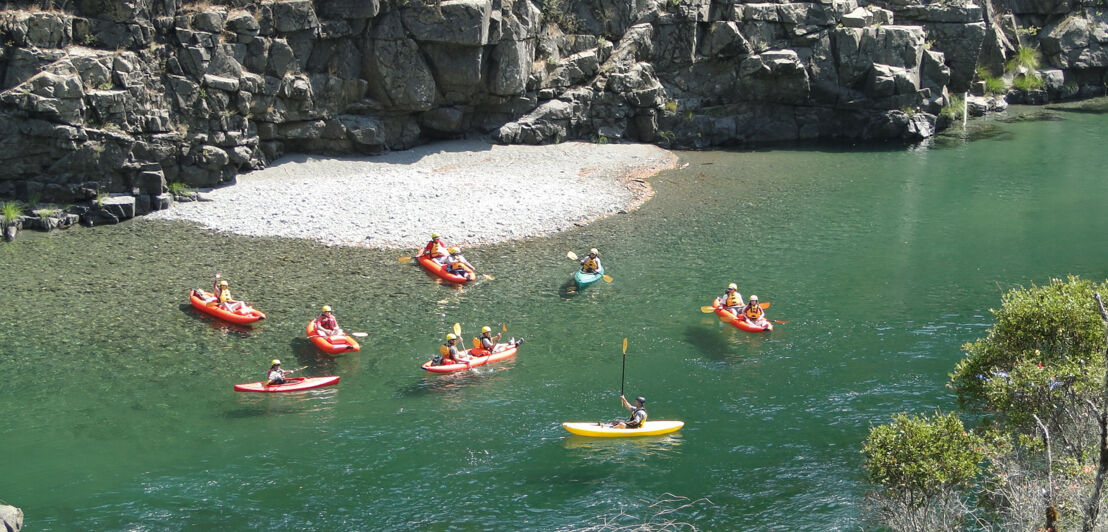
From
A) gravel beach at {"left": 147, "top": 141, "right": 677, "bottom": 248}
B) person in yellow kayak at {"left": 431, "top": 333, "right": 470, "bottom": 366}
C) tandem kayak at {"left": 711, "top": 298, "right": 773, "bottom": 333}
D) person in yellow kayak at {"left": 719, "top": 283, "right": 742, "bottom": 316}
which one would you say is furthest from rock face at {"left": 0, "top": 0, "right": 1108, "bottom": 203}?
tandem kayak at {"left": 711, "top": 298, "right": 773, "bottom": 333}

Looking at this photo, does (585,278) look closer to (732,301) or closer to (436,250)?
(732,301)

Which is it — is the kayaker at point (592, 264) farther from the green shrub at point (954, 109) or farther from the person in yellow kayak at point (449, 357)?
the green shrub at point (954, 109)

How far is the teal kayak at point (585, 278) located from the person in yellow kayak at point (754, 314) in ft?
18.2

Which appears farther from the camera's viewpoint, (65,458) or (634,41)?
(634,41)

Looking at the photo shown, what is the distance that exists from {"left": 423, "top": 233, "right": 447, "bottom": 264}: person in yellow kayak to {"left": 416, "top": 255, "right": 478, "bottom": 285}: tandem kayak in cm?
20

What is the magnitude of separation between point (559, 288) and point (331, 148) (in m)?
19.2

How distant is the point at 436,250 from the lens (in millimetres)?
32156

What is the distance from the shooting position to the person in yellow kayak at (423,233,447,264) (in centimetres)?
3189

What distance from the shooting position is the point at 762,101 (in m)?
52.3

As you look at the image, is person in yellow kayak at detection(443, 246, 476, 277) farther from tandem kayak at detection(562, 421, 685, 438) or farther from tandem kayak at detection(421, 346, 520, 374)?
tandem kayak at detection(562, 421, 685, 438)

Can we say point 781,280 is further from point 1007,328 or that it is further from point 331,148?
point 331,148

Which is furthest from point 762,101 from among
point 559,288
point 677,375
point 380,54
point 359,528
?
point 359,528

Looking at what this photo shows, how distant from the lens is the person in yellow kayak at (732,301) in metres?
26.8

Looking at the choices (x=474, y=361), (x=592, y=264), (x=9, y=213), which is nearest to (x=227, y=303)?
(x=474, y=361)
